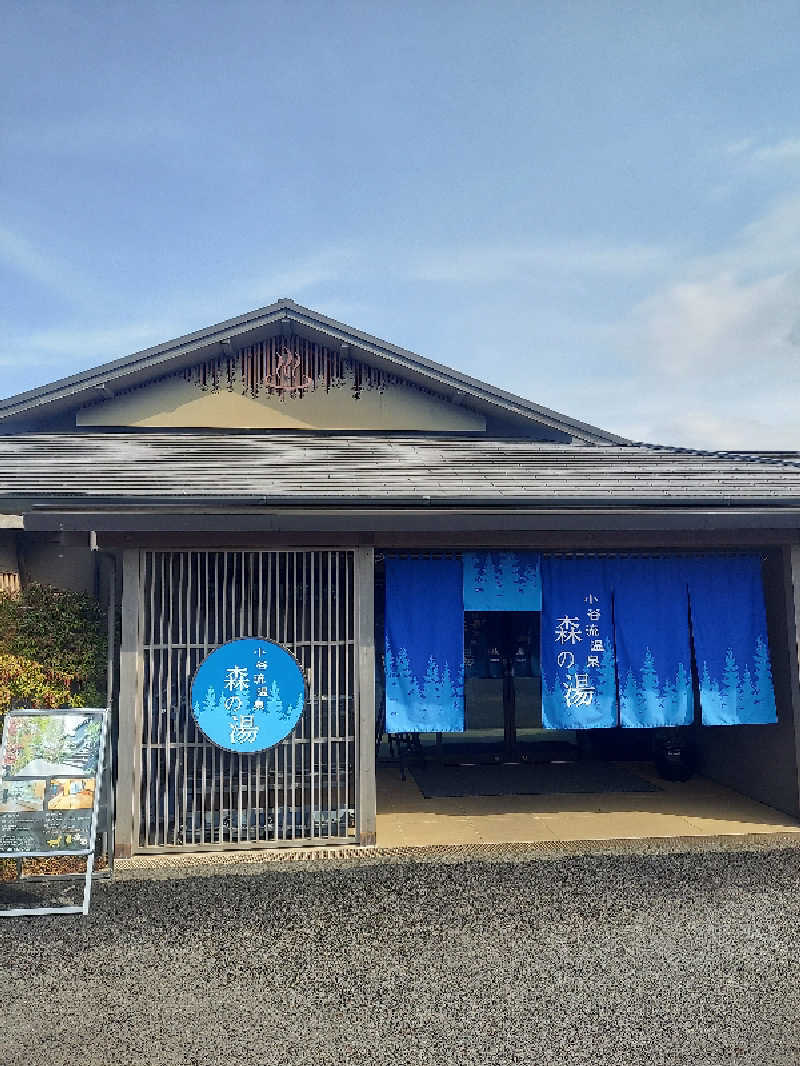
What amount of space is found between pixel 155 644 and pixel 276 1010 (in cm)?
371

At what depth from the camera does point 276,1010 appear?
4.43 meters

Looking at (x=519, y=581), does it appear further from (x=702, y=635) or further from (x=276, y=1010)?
(x=276, y=1010)

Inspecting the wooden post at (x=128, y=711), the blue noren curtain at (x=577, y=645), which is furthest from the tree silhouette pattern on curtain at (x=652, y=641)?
the wooden post at (x=128, y=711)

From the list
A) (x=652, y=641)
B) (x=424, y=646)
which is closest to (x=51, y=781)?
(x=424, y=646)

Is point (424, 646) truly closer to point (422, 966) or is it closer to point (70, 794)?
point (422, 966)

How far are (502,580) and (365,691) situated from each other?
193 cm

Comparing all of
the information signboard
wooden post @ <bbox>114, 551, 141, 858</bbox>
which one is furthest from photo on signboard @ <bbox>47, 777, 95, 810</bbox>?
wooden post @ <bbox>114, 551, 141, 858</bbox>

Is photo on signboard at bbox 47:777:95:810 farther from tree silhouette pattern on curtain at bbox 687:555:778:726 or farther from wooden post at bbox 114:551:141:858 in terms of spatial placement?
tree silhouette pattern on curtain at bbox 687:555:778:726

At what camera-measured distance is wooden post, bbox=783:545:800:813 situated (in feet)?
26.2

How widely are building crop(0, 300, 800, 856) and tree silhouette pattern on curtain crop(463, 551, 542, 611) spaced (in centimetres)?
2

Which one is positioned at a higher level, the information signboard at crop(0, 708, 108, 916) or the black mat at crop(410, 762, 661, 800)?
the information signboard at crop(0, 708, 108, 916)

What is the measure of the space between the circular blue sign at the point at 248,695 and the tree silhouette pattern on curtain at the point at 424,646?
3.46 feet

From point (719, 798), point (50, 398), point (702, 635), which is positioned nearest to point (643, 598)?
point (702, 635)

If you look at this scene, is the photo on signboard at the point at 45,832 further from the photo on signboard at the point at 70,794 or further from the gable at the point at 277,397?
the gable at the point at 277,397
